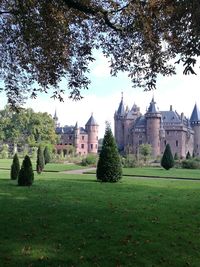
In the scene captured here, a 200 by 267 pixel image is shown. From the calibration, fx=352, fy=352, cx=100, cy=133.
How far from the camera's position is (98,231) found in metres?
7.34

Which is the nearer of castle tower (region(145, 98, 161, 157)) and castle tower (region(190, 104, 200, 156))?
castle tower (region(145, 98, 161, 157))

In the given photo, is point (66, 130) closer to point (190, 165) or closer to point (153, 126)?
point (153, 126)

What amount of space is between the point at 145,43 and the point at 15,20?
10.6 ft

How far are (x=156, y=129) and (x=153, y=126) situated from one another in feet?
2.57

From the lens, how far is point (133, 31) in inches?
318

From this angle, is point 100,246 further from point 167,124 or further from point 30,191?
point 167,124

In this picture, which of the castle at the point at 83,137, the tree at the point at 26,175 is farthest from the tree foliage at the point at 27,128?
the tree at the point at 26,175

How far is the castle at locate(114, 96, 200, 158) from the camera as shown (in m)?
65.0

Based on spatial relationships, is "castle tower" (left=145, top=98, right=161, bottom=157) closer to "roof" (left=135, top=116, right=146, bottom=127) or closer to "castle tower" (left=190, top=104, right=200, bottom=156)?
"roof" (left=135, top=116, right=146, bottom=127)

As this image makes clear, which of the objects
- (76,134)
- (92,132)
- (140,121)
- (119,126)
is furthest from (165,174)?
(92,132)

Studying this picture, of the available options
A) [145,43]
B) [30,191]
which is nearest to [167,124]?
[30,191]

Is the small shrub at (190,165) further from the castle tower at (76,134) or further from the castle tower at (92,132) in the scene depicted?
the castle tower at (92,132)

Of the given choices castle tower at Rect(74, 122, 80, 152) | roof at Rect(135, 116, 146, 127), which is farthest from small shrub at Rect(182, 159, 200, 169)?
castle tower at Rect(74, 122, 80, 152)

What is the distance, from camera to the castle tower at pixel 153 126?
212ft
